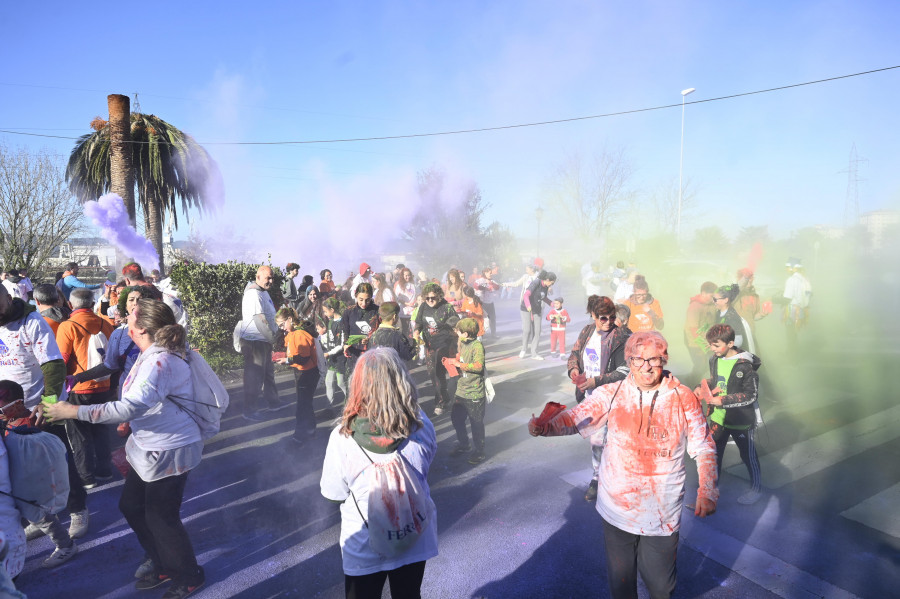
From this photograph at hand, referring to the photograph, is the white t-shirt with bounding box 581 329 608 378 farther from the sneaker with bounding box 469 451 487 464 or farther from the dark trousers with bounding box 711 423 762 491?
the sneaker with bounding box 469 451 487 464

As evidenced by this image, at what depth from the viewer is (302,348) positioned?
18.1 feet

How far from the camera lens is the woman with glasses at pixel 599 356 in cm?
409

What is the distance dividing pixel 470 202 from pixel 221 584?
2583cm

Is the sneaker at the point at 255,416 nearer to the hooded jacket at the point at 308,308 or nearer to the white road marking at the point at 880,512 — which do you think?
the hooded jacket at the point at 308,308

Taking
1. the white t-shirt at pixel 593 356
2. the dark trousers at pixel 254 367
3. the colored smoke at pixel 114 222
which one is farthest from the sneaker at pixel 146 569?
the colored smoke at pixel 114 222

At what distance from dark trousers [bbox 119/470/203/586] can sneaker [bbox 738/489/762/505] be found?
404 centimetres

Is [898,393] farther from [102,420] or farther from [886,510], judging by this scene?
[102,420]

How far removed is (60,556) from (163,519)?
51.3 inches

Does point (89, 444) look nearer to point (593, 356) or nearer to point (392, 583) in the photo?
point (392, 583)

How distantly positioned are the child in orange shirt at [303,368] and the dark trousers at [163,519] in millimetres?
2496

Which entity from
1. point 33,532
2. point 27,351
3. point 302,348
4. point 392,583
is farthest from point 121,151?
point 392,583

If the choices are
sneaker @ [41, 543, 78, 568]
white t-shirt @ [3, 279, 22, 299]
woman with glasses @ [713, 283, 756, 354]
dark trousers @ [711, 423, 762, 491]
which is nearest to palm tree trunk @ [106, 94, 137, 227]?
white t-shirt @ [3, 279, 22, 299]

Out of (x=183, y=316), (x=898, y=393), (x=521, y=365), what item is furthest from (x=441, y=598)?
(x=898, y=393)

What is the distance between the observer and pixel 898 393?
7.27 meters
